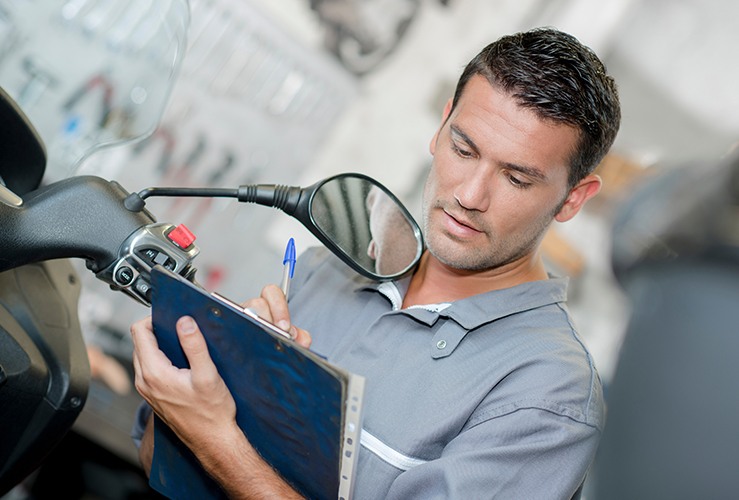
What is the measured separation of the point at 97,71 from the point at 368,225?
2.89ft

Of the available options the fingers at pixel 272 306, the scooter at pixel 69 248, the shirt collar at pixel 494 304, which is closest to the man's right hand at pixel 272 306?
the fingers at pixel 272 306

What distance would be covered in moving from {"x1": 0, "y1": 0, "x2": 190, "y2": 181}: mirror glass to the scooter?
0.59m

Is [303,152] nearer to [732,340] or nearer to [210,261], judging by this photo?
[210,261]

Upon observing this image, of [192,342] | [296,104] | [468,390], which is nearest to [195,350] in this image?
[192,342]

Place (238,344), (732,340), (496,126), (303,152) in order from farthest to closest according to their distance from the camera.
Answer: (303,152), (496,126), (238,344), (732,340)

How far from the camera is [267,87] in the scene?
2262mm

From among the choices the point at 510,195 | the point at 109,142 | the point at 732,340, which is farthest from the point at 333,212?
the point at 732,340

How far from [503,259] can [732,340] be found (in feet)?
3.17

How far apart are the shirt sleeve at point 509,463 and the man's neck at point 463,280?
332 mm

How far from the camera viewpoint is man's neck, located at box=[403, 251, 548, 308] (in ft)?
4.52

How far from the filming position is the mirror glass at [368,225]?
1263 millimetres

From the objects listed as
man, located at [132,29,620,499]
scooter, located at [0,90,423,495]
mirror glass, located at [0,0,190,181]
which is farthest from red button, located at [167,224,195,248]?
mirror glass, located at [0,0,190,181]

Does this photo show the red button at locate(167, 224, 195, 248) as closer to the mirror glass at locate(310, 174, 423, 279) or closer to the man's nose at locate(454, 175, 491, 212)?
the mirror glass at locate(310, 174, 423, 279)

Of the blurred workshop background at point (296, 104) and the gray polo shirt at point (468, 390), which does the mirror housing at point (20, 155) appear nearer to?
the gray polo shirt at point (468, 390)
